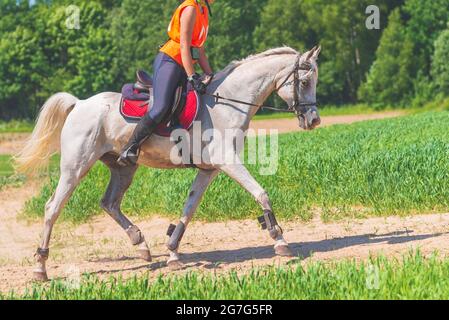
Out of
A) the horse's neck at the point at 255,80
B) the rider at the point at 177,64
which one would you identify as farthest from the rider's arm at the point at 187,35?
the horse's neck at the point at 255,80

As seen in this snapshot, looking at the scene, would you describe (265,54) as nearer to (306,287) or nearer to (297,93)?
(297,93)

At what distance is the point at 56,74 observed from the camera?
72.6 meters

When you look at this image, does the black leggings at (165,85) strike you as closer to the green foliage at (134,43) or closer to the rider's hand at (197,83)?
the rider's hand at (197,83)

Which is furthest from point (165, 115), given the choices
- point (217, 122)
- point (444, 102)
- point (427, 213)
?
point (444, 102)

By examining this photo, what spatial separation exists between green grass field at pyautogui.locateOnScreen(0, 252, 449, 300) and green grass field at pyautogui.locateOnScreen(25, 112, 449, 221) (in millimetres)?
5027

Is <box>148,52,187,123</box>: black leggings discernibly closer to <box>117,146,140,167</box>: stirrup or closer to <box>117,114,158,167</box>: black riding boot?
<box>117,114,158,167</box>: black riding boot

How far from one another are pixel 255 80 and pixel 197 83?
27.5 inches

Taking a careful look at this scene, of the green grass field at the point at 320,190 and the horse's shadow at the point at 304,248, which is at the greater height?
the horse's shadow at the point at 304,248

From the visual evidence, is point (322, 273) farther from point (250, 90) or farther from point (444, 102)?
point (444, 102)

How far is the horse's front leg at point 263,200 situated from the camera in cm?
869

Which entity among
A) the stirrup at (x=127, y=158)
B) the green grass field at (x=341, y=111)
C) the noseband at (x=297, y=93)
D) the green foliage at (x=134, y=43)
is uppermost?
the noseband at (x=297, y=93)

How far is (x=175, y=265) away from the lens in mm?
9156

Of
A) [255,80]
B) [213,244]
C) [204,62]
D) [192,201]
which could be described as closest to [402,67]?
[213,244]

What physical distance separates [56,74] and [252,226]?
6279cm
